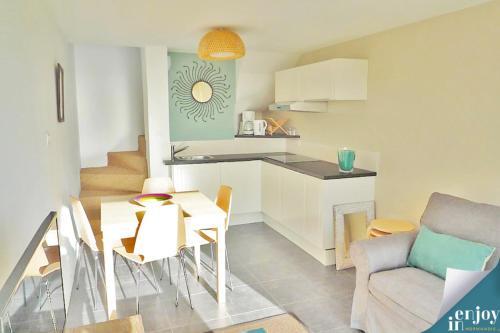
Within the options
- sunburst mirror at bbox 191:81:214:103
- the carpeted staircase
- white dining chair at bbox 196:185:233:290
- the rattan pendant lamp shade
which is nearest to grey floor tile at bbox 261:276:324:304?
white dining chair at bbox 196:185:233:290

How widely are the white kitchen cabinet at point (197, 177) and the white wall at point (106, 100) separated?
5.29ft

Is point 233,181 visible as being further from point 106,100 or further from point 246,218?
point 106,100

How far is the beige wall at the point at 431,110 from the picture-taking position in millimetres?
2773

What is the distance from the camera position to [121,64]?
5.73 meters

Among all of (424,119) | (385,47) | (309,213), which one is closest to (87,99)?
(309,213)

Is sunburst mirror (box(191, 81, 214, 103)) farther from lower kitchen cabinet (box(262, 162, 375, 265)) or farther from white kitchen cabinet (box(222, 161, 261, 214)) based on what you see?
lower kitchen cabinet (box(262, 162, 375, 265))

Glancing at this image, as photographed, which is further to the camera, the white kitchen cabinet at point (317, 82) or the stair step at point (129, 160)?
the stair step at point (129, 160)

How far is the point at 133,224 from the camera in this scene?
9.12 feet

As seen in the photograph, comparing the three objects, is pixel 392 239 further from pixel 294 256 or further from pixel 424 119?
pixel 294 256

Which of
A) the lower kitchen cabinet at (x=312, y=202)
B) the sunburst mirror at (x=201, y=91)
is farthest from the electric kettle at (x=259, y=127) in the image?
the lower kitchen cabinet at (x=312, y=202)

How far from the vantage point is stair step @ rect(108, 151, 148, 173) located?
5.44 m

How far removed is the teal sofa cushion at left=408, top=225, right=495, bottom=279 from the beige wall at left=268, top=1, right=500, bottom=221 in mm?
622

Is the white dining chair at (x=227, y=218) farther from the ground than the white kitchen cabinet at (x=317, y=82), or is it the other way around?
the white kitchen cabinet at (x=317, y=82)

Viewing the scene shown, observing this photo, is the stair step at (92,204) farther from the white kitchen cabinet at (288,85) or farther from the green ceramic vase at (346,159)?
the green ceramic vase at (346,159)
